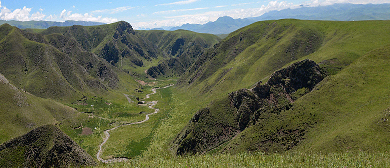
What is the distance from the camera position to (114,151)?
93.3m

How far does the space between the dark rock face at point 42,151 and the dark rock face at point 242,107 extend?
122ft

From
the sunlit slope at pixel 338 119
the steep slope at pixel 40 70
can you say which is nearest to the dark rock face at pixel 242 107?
the sunlit slope at pixel 338 119

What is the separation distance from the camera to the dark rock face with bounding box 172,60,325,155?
74438 millimetres

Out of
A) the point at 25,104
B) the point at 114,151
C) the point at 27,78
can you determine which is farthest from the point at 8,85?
the point at 114,151

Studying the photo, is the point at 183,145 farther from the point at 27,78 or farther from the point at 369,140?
the point at 27,78

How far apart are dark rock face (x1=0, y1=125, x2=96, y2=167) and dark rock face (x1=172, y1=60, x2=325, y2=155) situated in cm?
3731

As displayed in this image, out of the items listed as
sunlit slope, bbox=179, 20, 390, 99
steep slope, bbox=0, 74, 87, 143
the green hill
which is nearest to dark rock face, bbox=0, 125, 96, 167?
the green hill

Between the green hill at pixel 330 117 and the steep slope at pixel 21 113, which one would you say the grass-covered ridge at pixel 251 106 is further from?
the steep slope at pixel 21 113

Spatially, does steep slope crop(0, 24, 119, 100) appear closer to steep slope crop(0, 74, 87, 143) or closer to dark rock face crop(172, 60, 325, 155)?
steep slope crop(0, 74, 87, 143)

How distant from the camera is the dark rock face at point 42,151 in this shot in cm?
4362

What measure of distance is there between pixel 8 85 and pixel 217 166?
126 meters

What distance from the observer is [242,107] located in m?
77.6

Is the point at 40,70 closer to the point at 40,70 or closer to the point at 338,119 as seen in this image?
the point at 40,70

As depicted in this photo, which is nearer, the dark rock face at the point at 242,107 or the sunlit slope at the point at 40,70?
the dark rock face at the point at 242,107
